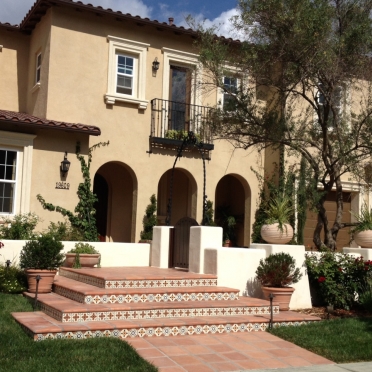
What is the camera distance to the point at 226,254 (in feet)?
35.1

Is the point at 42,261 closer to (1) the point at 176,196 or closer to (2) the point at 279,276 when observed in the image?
(2) the point at 279,276

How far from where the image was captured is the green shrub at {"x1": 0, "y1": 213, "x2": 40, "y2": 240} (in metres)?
12.6

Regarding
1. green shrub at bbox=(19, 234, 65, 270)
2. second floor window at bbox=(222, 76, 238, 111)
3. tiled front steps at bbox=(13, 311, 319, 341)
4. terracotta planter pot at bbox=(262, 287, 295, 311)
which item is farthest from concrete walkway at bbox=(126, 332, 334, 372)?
second floor window at bbox=(222, 76, 238, 111)

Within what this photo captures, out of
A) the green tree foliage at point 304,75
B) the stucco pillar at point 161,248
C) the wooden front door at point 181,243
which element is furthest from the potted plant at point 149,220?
the green tree foliage at point 304,75

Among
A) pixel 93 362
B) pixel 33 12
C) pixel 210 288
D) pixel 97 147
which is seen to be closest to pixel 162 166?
pixel 97 147

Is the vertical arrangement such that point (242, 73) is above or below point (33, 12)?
below

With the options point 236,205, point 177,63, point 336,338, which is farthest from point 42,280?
point 236,205

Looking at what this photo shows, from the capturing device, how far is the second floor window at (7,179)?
1387cm

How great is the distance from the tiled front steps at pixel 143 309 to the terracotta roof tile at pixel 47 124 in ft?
17.0

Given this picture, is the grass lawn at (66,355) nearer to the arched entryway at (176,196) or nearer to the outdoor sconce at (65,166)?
the outdoor sconce at (65,166)

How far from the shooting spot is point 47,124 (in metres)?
13.8

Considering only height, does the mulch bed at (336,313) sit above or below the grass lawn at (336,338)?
above

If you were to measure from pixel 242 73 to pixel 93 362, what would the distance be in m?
8.14

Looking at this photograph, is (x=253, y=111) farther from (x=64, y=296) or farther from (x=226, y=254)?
(x=64, y=296)
